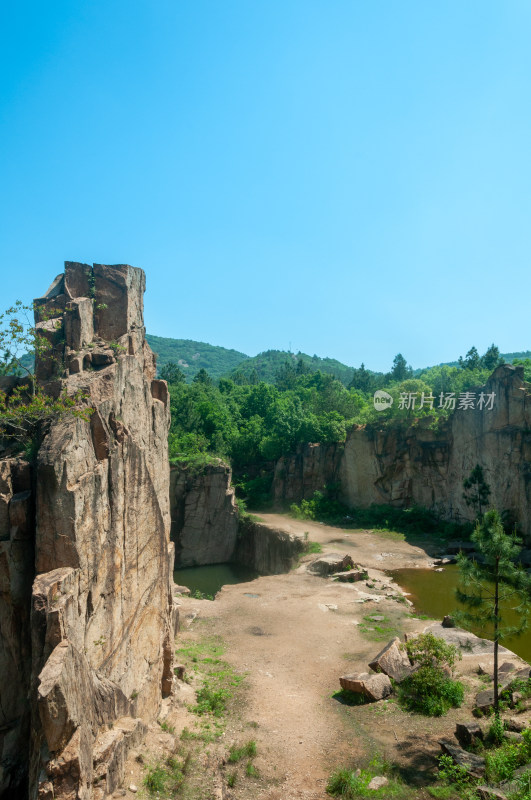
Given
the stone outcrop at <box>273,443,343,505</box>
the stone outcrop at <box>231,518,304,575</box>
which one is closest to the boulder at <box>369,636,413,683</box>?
the stone outcrop at <box>231,518,304,575</box>

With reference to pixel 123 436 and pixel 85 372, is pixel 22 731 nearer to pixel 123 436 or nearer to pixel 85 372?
pixel 123 436

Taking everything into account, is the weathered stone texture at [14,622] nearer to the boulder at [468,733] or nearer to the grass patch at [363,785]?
the grass patch at [363,785]

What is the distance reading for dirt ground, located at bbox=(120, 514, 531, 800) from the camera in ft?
36.3

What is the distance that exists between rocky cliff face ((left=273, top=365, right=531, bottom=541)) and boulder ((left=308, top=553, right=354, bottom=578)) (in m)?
9.86

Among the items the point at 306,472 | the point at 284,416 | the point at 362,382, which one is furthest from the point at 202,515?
the point at 362,382

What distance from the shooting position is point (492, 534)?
12328 mm

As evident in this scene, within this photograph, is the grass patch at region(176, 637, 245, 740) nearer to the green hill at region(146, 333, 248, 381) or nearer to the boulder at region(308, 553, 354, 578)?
the boulder at region(308, 553, 354, 578)

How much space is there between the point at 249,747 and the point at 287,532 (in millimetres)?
19941

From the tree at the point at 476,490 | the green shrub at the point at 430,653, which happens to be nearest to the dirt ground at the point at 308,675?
the green shrub at the point at 430,653

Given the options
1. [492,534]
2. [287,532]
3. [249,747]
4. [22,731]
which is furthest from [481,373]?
[22,731]

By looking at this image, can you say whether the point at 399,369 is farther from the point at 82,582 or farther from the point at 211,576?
the point at 82,582

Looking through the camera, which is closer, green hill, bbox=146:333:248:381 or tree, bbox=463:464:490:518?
tree, bbox=463:464:490:518

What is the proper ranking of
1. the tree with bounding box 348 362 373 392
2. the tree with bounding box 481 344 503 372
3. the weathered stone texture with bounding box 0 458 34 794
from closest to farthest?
1. the weathered stone texture with bounding box 0 458 34 794
2. the tree with bounding box 481 344 503 372
3. the tree with bounding box 348 362 373 392

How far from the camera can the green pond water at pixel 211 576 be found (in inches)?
1170
